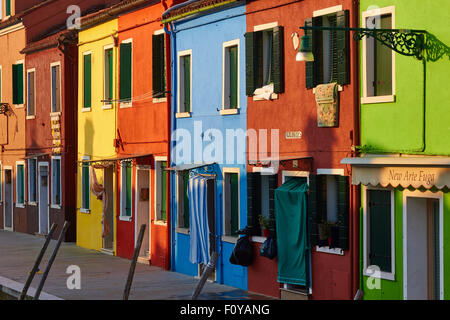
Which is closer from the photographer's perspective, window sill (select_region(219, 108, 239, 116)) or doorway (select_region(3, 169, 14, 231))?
window sill (select_region(219, 108, 239, 116))

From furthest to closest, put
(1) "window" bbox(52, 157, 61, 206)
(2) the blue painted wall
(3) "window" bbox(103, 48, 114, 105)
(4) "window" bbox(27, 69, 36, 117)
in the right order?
(4) "window" bbox(27, 69, 36, 117) → (1) "window" bbox(52, 157, 61, 206) → (3) "window" bbox(103, 48, 114, 105) → (2) the blue painted wall

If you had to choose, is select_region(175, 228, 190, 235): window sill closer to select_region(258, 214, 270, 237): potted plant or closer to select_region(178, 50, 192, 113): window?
select_region(178, 50, 192, 113): window

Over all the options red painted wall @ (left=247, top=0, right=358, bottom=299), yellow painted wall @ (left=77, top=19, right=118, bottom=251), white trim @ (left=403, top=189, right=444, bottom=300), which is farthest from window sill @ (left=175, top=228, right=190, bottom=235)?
white trim @ (left=403, top=189, right=444, bottom=300)

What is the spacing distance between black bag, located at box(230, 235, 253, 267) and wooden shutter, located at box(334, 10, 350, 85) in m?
4.53

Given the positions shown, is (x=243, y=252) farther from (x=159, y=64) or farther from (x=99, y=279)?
(x=159, y=64)

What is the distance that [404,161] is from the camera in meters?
14.6

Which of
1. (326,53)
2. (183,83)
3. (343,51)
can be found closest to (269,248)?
(326,53)

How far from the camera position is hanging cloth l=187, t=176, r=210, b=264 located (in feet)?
69.1

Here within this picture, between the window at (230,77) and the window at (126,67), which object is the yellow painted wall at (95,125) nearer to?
the window at (126,67)

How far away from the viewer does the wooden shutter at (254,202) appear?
19547 mm

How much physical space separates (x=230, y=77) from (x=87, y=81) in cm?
935

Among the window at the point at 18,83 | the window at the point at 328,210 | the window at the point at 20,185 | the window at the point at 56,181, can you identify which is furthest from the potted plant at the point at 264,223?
the window at the point at 20,185

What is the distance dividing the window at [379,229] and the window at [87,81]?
583 inches

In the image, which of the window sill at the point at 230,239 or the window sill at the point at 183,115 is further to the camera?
the window sill at the point at 183,115
